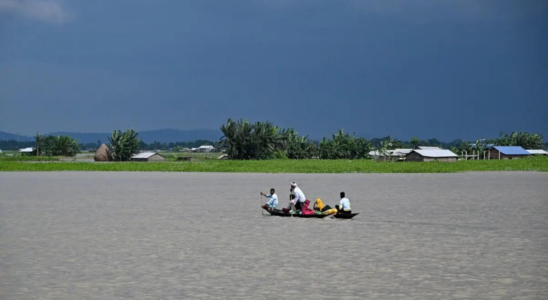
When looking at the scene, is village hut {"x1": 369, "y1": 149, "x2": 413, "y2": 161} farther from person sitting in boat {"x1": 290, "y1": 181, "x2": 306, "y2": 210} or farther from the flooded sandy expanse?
person sitting in boat {"x1": 290, "y1": 181, "x2": 306, "y2": 210}

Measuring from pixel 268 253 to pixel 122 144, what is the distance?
92.9 m

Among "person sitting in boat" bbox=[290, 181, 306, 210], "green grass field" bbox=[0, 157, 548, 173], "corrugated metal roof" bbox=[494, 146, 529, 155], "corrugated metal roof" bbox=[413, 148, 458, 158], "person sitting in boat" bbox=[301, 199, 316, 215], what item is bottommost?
"person sitting in boat" bbox=[301, 199, 316, 215]

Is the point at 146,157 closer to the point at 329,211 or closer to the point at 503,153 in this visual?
the point at 503,153

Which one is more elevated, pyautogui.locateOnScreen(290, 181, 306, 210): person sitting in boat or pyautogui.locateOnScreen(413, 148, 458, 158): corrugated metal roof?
pyautogui.locateOnScreen(413, 148, 458, 158): corrugated metal roof

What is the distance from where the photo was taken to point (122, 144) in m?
106

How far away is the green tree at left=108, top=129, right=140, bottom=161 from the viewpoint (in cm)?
10588

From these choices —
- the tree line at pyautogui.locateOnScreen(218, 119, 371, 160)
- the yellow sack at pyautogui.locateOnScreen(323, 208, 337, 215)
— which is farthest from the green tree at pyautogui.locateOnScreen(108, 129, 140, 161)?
the yellow sack at pyautogui.locateOnScreen(323, 208, 337, 215)

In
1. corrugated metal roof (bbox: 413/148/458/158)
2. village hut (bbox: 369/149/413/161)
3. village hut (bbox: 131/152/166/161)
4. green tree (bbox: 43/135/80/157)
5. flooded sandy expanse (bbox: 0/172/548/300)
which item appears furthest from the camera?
green tree (bbox: 43/135/80/157)

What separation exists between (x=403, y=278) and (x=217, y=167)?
66794 millimetres

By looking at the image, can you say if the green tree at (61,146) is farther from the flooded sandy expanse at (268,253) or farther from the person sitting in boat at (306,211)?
the person sitting in boat at (306,211)

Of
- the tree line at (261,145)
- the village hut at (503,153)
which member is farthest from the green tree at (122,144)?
the village hut at (503,153)

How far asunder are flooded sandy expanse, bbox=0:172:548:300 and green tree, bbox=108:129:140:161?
255ft

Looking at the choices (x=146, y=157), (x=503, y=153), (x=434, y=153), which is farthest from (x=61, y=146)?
(x=503, y=153)

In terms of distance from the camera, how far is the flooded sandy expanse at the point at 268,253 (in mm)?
12133
